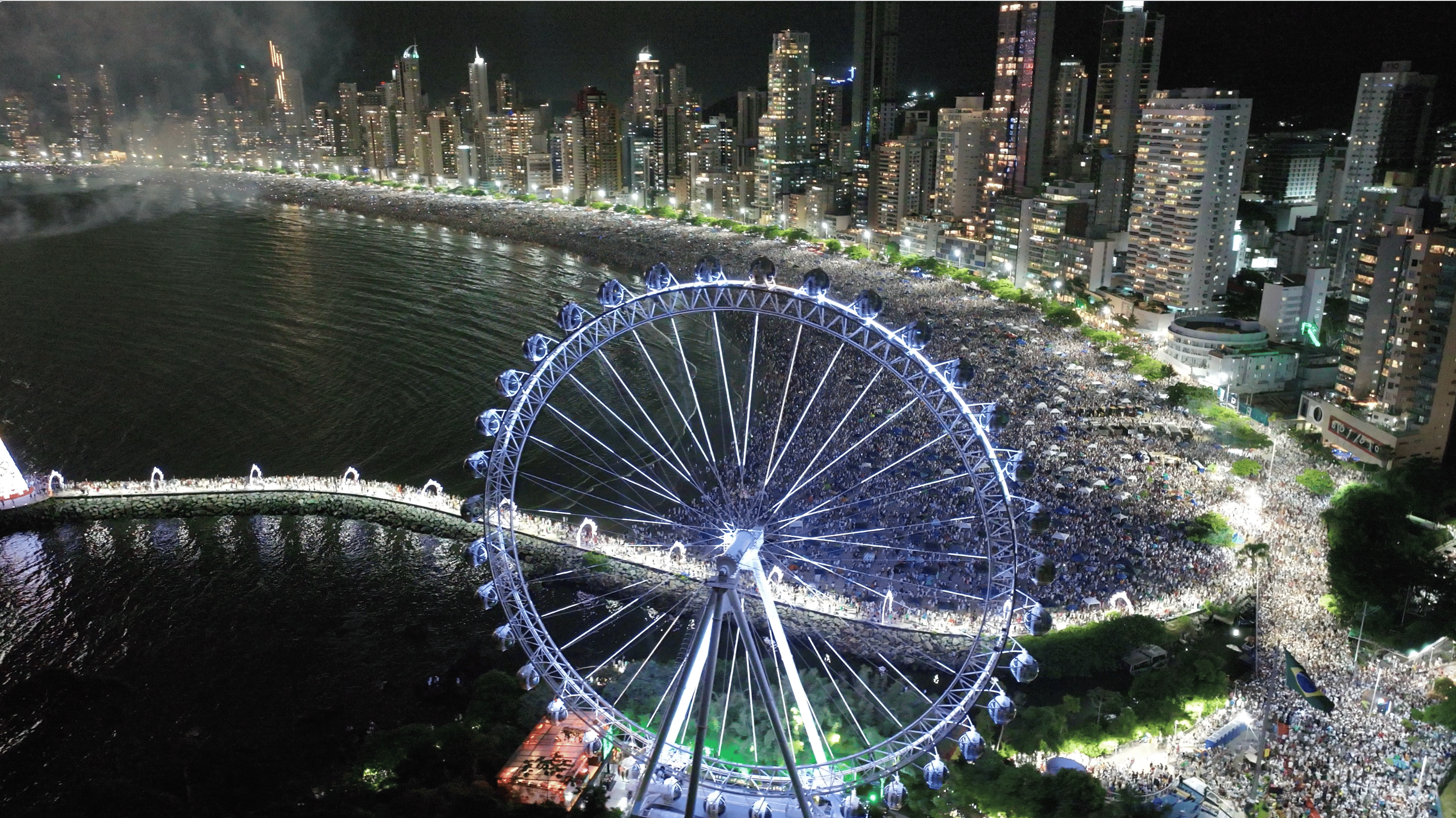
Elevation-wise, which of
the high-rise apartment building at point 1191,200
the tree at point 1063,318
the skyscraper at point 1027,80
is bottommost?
the tree at point 1063,318

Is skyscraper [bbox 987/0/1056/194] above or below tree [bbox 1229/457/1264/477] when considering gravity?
above

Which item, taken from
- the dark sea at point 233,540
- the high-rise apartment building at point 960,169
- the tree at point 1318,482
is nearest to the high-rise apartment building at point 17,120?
the dark sea at point 233,540

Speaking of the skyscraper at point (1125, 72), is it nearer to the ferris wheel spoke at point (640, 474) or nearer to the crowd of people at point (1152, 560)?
the crowd of people at point (1152, 560)

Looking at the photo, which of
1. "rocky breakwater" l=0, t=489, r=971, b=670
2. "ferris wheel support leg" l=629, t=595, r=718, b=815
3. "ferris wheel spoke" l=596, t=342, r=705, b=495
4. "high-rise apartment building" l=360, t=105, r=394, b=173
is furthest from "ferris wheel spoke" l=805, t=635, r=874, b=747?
"high-rise apartment building" l=360, t=105, r=394, b=173

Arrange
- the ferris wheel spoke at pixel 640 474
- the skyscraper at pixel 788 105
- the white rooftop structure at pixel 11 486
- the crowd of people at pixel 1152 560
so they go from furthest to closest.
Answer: the skyscraper at pixel 788 105
the white rooftop structure at pixel 11 486
the crowd of people at pixel 1152 560
the ferris wheel spoke at pixel 640 474

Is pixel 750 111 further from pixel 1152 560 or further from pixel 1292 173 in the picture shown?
pixel 1152 560

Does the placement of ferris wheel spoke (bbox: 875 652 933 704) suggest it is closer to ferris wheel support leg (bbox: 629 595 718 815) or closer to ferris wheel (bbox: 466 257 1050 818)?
ferris wheel (bbox: 466 257 1050 818)

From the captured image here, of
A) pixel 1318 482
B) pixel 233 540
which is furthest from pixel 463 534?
pixel 1318 482
